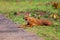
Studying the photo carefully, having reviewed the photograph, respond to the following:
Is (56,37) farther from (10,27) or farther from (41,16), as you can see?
(41,16)

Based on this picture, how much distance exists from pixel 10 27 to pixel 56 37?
2.22 meters

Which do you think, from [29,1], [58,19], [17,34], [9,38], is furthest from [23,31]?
[29,1]

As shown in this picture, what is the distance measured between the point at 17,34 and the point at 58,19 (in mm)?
4519

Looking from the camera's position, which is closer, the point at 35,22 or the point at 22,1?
the point at 35,22

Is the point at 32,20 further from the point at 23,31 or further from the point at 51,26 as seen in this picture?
the point at 23,31

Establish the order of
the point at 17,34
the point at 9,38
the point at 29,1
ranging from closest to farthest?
1. the point at 9,38
2. the point at 17,34
3. the point at 29,1

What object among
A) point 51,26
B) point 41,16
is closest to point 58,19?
point 41,16

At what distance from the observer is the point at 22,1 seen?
21172 millimetres

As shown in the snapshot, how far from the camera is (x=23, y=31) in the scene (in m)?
9.27

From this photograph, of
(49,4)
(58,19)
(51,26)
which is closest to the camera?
(51,26)

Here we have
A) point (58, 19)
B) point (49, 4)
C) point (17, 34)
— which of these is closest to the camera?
point (17, 34)

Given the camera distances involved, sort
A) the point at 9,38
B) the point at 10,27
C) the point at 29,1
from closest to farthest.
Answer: the point at 9,38
the point at 10,27
the point at 29,1

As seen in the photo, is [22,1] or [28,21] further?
[22,1]

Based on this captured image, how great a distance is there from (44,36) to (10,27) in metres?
1.86
